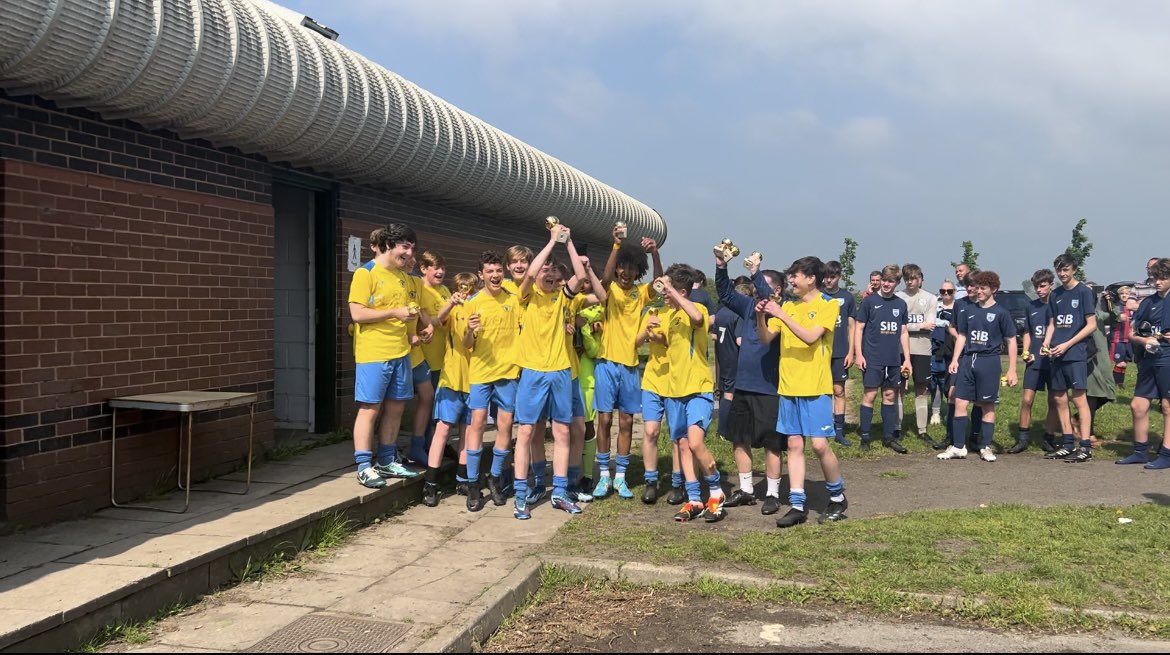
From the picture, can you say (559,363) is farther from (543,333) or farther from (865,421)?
(865,421)

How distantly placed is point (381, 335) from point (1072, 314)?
23.0ft

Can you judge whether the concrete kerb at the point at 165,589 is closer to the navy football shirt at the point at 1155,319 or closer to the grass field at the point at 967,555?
the grass field at the point at 967,555

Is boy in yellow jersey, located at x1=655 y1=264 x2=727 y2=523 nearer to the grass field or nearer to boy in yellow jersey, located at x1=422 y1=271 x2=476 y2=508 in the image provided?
the grass field

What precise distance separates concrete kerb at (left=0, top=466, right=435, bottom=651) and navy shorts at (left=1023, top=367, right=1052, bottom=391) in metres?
7.18

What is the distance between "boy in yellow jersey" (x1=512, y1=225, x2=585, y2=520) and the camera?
6.62 metres

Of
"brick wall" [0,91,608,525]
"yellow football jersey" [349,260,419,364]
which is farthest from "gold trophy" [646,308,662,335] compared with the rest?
"brick wall" [0,91,608,525]

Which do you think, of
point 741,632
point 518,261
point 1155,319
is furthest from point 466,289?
point 1155,319

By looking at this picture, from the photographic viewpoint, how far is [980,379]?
898 centimetres

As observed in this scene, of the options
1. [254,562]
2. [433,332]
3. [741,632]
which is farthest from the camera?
[433,332]

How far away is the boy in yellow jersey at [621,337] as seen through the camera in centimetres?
698

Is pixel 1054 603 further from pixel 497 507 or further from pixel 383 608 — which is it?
pixel 497 507

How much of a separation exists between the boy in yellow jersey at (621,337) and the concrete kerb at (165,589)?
2059mm

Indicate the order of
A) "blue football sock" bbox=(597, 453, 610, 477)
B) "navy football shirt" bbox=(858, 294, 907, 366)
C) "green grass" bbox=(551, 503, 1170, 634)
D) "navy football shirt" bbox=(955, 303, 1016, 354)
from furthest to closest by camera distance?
"navy football shirt" bbox=(858, 294, 907, 366) < "navy football shirt" bbox=(955, 303, 1016, 354) < "blue football sock" bbox=(597, 453, 610, 477) < "green grass" bbox=(551, 503, 1170, 634)

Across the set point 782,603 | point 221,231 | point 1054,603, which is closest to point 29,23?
point 221,231
